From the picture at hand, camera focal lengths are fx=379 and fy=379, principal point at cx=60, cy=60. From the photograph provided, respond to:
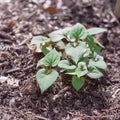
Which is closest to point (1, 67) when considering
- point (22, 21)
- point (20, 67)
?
point (20, 67)

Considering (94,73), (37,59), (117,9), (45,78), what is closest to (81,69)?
(94,73)

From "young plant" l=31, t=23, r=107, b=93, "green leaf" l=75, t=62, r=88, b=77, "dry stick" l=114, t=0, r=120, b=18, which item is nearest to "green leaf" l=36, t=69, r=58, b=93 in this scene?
"young plant" l=31, t=23, r=107, b=93

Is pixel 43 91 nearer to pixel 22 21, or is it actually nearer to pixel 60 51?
pixel 60 51

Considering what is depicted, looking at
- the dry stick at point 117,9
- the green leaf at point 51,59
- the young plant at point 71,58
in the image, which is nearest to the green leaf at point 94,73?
the young plant at point 71,58

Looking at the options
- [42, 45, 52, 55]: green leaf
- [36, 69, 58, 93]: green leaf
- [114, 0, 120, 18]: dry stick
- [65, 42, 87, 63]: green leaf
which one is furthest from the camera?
[114, 0, 120, 18]: dry stick

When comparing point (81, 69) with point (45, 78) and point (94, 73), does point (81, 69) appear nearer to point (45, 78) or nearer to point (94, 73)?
point (94, 73)

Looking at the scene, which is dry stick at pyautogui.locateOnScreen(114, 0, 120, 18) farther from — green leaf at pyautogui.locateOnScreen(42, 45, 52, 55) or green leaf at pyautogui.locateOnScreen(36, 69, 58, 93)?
green leaf at pyautogui.locateOnScreen(36, 69, 58, 93)

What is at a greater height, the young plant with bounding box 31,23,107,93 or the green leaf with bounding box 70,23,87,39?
the green leaf with bounding box 70,23,87,39
